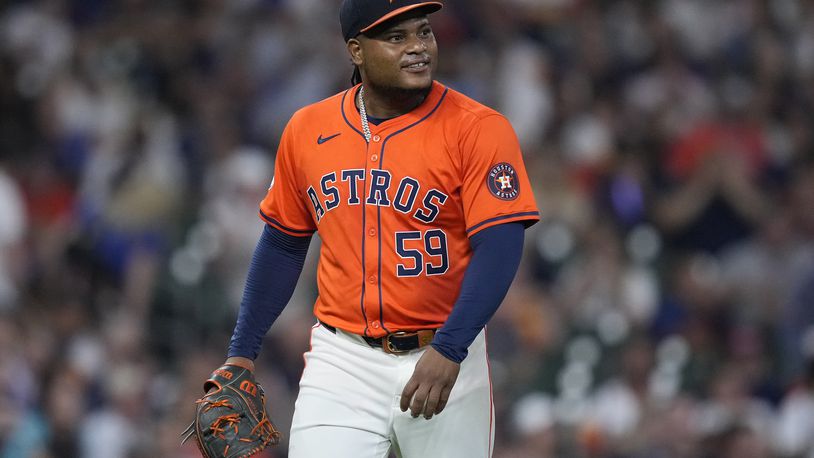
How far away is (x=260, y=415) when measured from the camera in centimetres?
381

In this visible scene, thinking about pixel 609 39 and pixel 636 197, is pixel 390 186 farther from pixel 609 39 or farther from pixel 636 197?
pixel 609 39

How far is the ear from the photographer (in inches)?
146

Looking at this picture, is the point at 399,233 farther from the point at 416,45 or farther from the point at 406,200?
the point at 416,45

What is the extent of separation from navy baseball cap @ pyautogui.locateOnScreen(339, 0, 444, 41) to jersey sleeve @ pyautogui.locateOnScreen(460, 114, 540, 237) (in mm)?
349

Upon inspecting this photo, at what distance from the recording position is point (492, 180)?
3.57 m

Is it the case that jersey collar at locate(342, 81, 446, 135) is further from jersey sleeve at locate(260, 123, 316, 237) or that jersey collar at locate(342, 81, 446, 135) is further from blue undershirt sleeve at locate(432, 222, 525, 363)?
blue undershirt sleeve at locate(432, 222, 525, 363)

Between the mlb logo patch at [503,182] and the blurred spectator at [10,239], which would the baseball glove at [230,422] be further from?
the blurred spectator at [10,239]

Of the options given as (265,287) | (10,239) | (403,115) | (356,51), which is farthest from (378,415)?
(10,239)

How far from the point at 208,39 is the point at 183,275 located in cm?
229

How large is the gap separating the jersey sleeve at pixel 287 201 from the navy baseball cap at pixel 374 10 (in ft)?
1.31

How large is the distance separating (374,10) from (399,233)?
1.99 feet

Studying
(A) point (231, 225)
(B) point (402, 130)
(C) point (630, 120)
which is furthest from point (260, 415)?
(C) point (630, 120)

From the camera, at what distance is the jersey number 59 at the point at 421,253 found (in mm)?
3689

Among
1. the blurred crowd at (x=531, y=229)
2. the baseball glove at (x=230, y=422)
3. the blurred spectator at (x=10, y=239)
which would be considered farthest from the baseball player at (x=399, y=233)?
the blurred spectator at (x=10, y=239)
